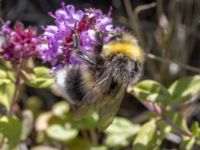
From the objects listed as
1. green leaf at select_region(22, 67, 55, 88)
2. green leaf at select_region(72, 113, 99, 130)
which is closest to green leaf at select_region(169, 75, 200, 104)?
green leaf at select_region(72, 113, 99, 130)

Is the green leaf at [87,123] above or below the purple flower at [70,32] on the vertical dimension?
below

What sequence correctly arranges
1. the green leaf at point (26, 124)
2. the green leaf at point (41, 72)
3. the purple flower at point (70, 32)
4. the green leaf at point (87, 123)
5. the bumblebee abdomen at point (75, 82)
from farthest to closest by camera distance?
1. the green leaf at point (87, 123)
2. the green leaf at point (26, 124)
3. the green leaf at point (41, 72)
4. the purple flower at point (70, 32)
5. the bumblebee abdomen at point (75, 82)

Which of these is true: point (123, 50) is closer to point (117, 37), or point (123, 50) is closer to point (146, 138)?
point (117, 37)

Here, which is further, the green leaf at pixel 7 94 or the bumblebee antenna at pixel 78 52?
the green leaf at pixel 7 94

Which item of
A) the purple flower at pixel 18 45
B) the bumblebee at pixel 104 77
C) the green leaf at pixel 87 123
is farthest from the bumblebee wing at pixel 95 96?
the green leaf at pixel 87 123

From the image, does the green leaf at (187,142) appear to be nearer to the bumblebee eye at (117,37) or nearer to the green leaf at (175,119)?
the green leaf at (175,119)

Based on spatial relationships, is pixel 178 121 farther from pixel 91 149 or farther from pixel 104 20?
pixel 104 20
